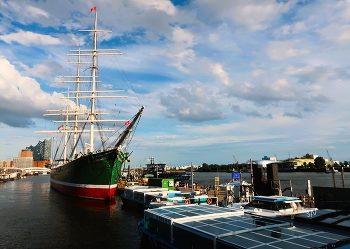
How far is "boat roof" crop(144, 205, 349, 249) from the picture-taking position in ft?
39.4

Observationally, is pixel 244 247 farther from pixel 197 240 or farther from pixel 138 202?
pixel 138 202

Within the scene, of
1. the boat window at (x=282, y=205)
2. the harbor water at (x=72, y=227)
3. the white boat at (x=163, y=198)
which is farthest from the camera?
the white boat at (x=163, y=198)

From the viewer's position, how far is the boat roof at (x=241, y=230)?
39.4 feet

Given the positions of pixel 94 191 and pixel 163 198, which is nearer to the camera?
pixel 163 198

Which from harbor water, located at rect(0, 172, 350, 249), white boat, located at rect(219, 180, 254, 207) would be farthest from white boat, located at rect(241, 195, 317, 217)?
harbor water, located at rect(0, 172, 350, 249)

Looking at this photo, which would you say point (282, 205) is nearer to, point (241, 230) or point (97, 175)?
point (241, 230)

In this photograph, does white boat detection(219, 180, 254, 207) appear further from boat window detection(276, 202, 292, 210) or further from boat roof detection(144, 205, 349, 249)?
boat roof detection(144, 205, 349, 249)

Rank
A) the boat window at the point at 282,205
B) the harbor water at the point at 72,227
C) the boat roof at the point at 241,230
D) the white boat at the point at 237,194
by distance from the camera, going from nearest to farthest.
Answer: the boat roof at the point at 241,230 → the boat window at the point at 282,205 → the harbor water at the point at 72,227 → the white boat at the point at 237,194

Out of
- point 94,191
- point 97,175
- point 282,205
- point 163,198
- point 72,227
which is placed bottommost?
point 72,227

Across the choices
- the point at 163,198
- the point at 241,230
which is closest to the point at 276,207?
the point at 241,230

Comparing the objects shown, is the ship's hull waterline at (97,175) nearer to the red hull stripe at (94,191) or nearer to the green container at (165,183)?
the red hull stripe at (94,191)

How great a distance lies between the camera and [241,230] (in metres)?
13.9

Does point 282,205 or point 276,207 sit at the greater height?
point 282,205

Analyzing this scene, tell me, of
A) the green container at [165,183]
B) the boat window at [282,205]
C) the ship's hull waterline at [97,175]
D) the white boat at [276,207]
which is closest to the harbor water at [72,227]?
the ship's hull waterline at [97,175]
